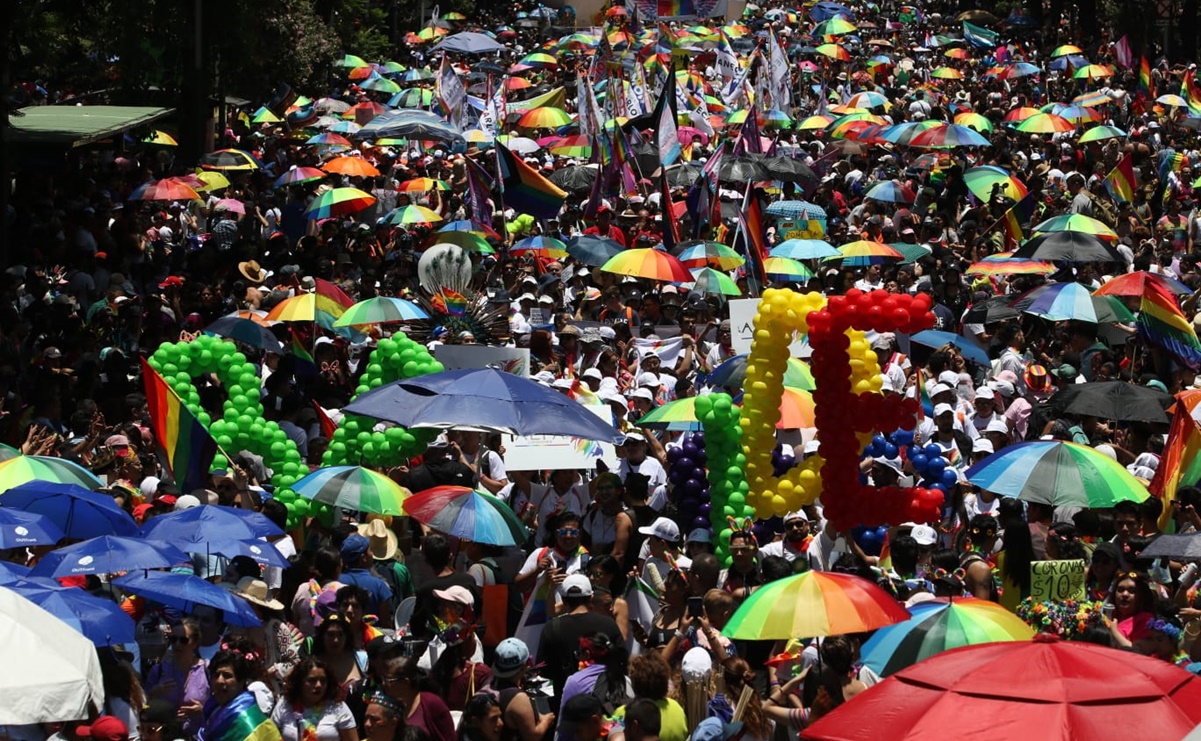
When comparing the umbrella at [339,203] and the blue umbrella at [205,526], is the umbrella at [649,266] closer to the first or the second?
the umbrella at [339,203]

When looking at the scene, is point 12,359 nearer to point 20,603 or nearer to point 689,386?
point 689,386

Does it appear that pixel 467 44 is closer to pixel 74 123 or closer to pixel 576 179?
pixel 576 179

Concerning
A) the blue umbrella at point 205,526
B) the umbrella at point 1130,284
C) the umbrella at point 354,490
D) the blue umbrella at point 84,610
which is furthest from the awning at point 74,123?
the blue umbrella at point 84,610

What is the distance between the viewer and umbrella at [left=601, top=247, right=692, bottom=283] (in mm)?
17719

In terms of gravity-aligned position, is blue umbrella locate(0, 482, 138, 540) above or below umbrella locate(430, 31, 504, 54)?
above

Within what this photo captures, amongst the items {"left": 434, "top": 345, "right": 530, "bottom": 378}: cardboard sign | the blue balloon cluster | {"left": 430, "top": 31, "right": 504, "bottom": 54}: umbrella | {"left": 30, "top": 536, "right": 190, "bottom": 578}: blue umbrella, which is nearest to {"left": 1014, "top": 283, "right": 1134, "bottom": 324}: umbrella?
the blue balloon cluster

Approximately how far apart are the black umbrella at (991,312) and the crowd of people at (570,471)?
0.12 ft

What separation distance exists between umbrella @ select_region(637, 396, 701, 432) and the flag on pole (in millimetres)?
2687

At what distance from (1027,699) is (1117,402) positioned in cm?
751

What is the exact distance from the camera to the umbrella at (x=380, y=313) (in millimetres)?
15406

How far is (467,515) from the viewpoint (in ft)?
36.6

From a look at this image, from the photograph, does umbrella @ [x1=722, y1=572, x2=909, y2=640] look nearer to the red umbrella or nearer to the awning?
the red umbrella

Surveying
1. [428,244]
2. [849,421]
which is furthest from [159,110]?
[849,421]

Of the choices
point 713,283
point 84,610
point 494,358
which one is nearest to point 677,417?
point 494,358
